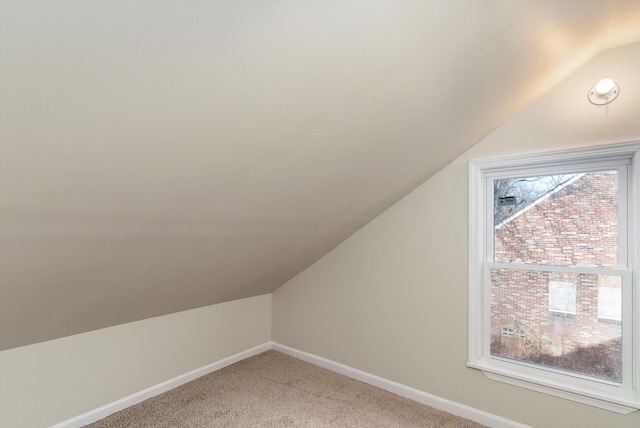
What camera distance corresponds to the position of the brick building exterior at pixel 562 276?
1.89 m

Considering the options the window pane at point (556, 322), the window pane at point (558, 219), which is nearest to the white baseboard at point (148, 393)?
the window pane at point (556, 322)

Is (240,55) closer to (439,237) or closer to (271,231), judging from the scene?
(271,231)

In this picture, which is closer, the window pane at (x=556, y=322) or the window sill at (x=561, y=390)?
the window sill at (x=561, y=390)

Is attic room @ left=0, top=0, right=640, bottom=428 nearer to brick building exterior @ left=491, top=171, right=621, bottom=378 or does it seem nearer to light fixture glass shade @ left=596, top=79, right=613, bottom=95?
light fixture glass shade @ left=596, top=79, right=613, bottom=95

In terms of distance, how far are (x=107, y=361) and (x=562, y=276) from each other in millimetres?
2887

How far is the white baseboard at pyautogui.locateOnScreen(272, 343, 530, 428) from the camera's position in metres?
2.12

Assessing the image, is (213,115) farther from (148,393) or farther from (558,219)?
(148,393)

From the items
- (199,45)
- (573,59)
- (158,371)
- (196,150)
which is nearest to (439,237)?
(573,59)

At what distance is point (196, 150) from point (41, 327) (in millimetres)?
1480

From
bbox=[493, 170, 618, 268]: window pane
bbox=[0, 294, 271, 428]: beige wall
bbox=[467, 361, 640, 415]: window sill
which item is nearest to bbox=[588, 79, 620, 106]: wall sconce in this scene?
bbox=[493, 170, 618, 268]: window pane

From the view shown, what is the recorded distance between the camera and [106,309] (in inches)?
77.4

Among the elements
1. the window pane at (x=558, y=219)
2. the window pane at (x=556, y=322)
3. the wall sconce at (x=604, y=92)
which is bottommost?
the window pane at (x=556, y=322)

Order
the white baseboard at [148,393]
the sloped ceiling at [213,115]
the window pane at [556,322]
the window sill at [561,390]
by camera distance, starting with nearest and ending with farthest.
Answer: the sloped ceiling at [213,115]
the window sill at [561,390]
the window pane at [556,322]
the white baseboard at [148,393]

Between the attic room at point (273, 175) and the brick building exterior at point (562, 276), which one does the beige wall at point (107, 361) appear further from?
the brick building exterior at point (562, 276)
